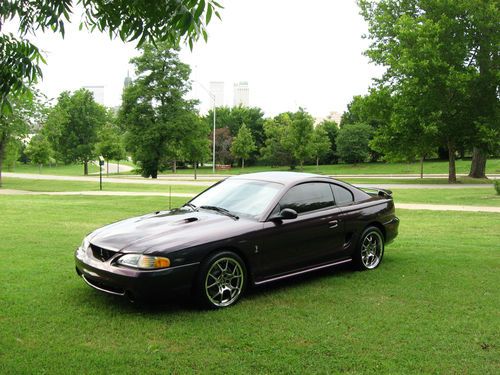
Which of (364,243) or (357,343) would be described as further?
(364,243)

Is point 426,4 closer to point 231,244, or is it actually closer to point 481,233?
point 481,233

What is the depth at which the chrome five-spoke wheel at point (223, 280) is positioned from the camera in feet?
16.2

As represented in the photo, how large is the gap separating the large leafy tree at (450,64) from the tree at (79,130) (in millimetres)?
46390

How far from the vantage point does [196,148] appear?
49.7 metres

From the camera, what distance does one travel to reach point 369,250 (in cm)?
682

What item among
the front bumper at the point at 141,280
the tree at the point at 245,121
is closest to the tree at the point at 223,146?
the tree at the point at 245,121

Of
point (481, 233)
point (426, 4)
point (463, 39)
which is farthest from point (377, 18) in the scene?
point (481, 233)

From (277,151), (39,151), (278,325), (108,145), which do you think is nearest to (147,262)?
(278,325)

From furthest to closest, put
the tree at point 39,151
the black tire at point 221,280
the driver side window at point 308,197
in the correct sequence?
the tree at point 39,151 < the driver side window at point 308,197 < the black tire at point 221,280

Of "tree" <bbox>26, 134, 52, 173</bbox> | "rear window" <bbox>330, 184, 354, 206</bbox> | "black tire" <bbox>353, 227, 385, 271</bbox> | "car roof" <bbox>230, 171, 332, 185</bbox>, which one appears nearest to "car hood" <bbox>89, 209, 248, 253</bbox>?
"car roof" <bbox>230, 171, 332, 185</bbox>

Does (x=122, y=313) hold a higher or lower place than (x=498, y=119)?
lower

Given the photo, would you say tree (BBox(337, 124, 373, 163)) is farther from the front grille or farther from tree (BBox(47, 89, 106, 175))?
the front grille

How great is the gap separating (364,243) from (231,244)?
2419 millimetres

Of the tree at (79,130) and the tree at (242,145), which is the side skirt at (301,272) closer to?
Result: the tree at (242,145)
